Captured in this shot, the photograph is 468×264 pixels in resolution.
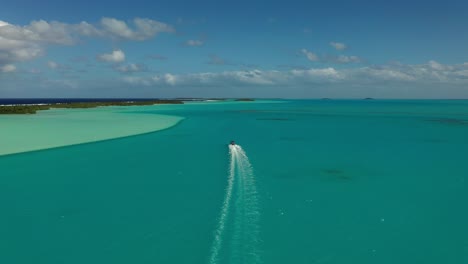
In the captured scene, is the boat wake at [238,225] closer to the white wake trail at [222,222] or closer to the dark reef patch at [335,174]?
the white wake trail at [222,222]

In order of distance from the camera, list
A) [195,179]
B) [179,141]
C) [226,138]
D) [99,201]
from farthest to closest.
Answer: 1. [226,138]
2. [179,141]
3. [195,179]
4. [99,201]

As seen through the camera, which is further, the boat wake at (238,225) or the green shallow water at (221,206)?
the green shallow water at (221,206)

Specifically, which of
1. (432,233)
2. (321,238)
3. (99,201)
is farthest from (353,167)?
(99,201)

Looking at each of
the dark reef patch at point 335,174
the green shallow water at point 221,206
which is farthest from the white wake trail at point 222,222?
the dark reef patch at point 335,174

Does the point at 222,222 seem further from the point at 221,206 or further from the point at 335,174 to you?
the point at 335,174

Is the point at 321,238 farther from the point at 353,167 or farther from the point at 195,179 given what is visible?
the point at 353,167

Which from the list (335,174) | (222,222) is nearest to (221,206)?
(222,222)
